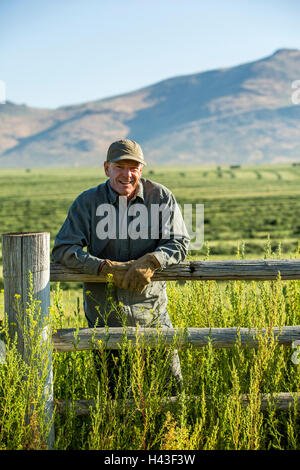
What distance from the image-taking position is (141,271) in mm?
3430

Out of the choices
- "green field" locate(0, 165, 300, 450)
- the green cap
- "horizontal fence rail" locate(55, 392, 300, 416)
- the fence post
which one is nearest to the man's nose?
the green cap

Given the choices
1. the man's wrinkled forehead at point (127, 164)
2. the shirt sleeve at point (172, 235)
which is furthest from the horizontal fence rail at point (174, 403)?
the man's wrinkled forehead at point (127, 164)

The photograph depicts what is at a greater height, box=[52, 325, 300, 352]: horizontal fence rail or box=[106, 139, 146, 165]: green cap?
box=[106, 139, 146, 165]: green cap

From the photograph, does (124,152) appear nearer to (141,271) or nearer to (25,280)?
(141,271)

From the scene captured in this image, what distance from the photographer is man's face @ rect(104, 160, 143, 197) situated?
12.2ft

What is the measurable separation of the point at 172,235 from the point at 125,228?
318 millimetres

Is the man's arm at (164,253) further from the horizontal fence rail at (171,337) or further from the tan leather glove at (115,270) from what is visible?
the horizontal fence rail at (171,337)

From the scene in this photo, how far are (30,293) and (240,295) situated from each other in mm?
1771

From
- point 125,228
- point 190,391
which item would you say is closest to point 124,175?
point 125,228

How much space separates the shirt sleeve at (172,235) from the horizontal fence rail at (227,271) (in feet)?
0.29

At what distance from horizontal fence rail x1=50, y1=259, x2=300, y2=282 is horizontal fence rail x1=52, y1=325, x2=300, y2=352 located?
0.33 m

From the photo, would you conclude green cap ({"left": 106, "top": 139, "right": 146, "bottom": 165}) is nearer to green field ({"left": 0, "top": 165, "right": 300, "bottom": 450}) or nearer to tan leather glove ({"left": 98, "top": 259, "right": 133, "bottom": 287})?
tan leather glove ({"left": 98, "top": 259, "right": 133, "bottom": 287})
